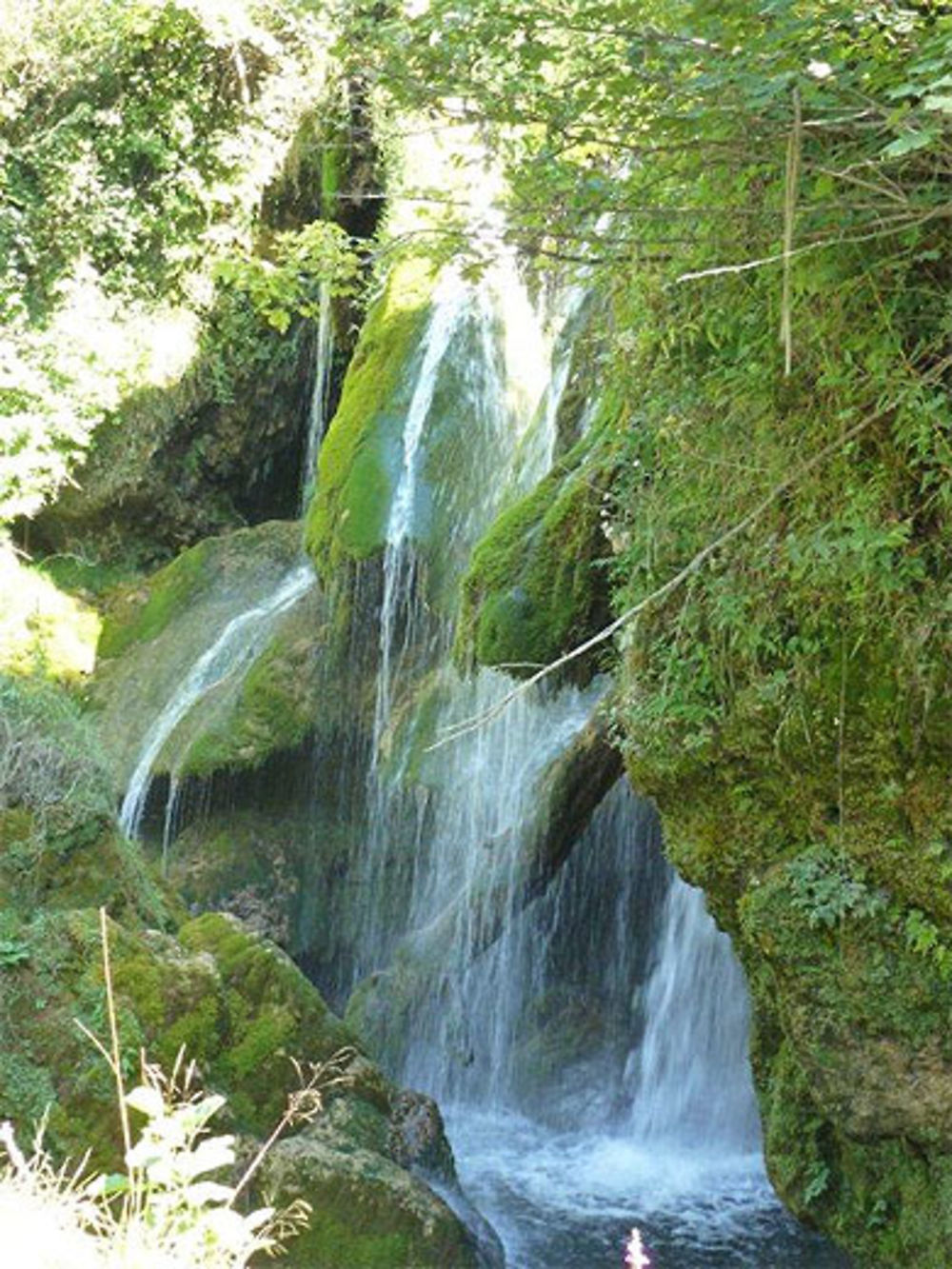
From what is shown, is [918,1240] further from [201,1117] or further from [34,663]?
[34,663]

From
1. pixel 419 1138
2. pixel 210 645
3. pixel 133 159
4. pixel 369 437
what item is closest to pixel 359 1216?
pixel 419 1138

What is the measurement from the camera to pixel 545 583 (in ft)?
23.7

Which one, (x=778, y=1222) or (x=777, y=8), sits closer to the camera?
(x=777, y=8)

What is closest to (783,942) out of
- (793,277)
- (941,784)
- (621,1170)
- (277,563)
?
(941,784)

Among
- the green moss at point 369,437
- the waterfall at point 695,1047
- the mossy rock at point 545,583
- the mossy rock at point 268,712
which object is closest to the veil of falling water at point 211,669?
the mossy rock at point 268,712

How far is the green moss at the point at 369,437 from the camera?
11836 millimetres

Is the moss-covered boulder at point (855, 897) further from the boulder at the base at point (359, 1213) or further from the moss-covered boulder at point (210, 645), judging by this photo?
the moss-covered boulder at point (210, 645)

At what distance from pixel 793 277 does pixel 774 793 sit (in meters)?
1.98

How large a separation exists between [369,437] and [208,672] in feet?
9.88

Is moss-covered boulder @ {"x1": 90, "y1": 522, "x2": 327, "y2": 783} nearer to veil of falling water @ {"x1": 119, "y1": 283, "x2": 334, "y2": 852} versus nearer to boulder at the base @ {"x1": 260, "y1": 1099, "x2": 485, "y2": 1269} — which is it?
veil of falling water @ {"x1": 119, "y1": 283, "x2": 334, "y2": 852}

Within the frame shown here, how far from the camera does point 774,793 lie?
5.54 meters

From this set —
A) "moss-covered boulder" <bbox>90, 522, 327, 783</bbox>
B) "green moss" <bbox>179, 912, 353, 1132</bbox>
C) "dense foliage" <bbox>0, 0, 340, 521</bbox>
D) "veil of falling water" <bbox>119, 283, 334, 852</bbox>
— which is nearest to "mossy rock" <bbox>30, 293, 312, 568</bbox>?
"dense foliage" <bbox>0, 0, 340, 521</bbox>

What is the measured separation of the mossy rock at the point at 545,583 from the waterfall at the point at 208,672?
613 centimetres

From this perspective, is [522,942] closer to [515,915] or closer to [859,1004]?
[515,915]
